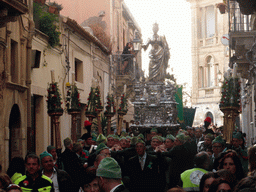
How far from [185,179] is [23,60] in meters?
8.95

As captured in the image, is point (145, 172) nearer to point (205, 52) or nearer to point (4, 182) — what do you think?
point (4, 182)

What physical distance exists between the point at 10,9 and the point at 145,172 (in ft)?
16.9

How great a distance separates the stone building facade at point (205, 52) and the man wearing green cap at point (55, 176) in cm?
3707

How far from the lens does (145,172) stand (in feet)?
26.4

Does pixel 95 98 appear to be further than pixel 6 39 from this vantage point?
Yes

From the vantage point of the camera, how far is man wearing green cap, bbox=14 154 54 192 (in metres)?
5.60

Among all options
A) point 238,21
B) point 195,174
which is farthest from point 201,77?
point 195,174

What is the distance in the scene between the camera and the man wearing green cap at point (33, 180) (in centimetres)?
560

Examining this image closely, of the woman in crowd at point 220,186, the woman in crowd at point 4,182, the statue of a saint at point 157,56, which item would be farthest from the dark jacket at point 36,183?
the statue of a saint at point 157,56

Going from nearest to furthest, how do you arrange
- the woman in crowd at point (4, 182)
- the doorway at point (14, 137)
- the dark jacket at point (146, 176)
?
the woman in crowd at point (4, 182) < the dark jacket at point (146, 176) < the doorway at point (14, 137)

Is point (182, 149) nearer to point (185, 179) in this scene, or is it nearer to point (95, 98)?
point (185, 179)

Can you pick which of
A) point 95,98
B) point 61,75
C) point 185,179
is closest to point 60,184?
point 185,179

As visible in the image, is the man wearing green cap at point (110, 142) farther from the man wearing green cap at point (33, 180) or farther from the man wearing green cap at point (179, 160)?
the man wearing green cap at point (33, 180)

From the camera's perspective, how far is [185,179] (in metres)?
5.83
